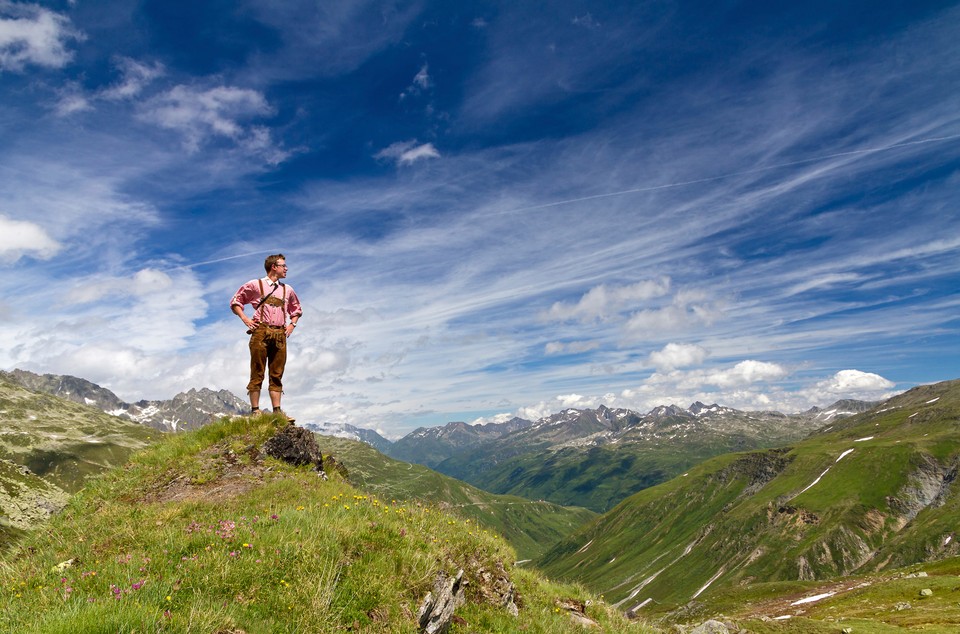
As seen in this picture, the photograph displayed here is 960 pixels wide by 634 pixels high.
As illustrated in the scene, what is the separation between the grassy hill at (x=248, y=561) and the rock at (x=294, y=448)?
1.56ft

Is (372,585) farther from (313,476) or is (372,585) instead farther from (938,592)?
(938,592)

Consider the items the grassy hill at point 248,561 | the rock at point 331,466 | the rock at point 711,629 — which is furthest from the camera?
the rock at point 711,629

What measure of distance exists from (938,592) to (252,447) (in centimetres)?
10883

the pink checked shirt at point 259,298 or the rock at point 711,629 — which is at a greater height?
the pink checked shirt at point 259,298

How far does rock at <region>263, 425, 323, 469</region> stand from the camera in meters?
14.6

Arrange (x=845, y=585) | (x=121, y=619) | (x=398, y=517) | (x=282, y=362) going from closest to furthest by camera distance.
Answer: (x=121, y=619) → (x=398, y=517) → (x=282, y=362) → (x=845, y=585)

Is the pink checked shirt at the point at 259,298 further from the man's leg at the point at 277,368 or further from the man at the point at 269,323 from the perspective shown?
the man's leg at the point at 277,368

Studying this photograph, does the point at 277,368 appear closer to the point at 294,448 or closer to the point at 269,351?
the point at 269,351

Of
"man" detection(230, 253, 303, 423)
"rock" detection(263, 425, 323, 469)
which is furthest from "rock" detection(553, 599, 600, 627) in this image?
"man" detection(230, 253, 303, 423)

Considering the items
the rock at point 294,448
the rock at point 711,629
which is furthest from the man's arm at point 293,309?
the rock at point 711,629

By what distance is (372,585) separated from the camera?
7945mm

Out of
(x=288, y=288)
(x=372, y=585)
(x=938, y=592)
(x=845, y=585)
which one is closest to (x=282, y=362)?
(x=288, y=288)

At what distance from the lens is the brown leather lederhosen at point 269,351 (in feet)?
52.6

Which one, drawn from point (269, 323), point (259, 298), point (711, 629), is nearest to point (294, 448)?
point (269, 323)
